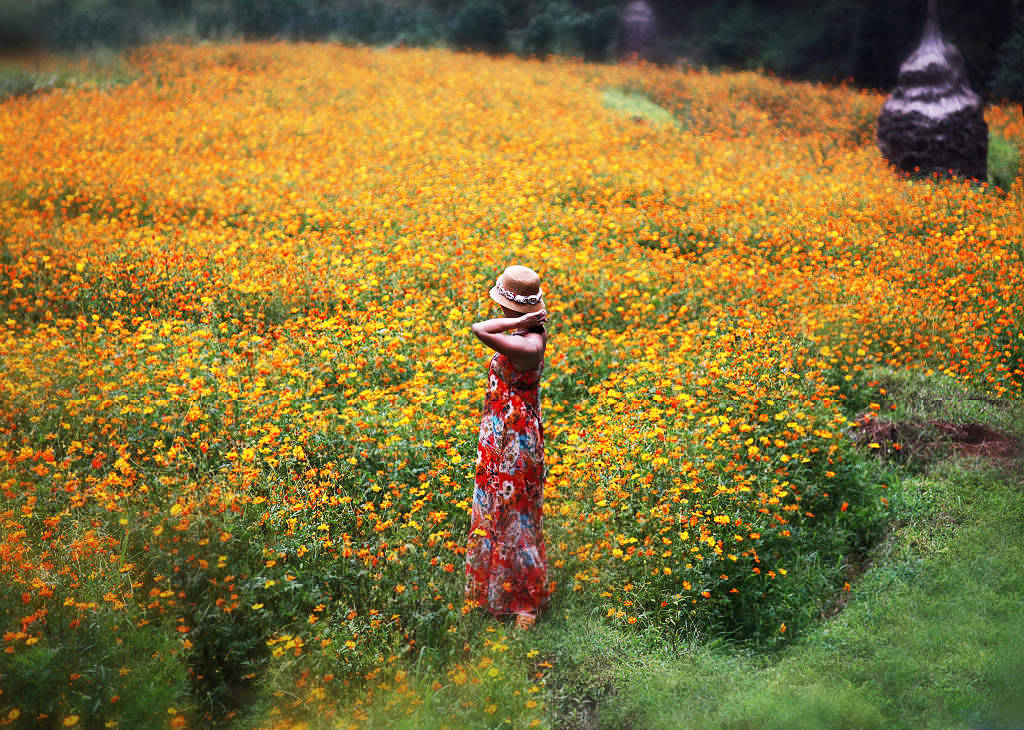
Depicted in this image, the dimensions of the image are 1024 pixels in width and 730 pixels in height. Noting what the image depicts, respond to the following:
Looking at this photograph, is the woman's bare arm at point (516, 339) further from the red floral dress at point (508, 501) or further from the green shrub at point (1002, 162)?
the green shrub at point (1002, 162)

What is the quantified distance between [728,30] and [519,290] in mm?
22260

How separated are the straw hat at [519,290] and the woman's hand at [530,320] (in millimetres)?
38

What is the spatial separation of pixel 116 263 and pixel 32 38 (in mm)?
7076

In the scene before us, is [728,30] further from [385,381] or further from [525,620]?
[525,620]

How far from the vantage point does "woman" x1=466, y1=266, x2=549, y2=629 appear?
435 centimetres

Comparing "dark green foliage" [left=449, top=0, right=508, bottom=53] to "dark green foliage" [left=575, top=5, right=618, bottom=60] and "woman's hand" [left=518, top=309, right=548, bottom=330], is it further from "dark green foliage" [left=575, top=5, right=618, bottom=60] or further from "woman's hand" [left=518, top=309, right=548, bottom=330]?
"woman's hand" [left=518, top=309, right=548, bottom=330]

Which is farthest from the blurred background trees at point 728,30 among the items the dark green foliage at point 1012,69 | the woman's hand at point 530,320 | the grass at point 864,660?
the grass at point 864,660

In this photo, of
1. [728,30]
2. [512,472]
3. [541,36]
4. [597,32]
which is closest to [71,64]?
[512,472]

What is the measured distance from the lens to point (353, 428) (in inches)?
235

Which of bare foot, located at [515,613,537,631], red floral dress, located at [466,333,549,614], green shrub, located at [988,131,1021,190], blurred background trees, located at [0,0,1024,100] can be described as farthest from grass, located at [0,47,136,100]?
green shrub, located at [988,131,1021,190]

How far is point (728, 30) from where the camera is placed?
77.7 ft

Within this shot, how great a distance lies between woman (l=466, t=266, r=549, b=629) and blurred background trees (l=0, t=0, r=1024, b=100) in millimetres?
11655

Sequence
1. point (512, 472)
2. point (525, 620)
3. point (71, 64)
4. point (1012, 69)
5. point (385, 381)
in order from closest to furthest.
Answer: point (71, 64) < point (512, 472) < point (525, 620) < point (385, 381) < point (1012, 69)

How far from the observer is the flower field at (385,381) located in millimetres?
4219
